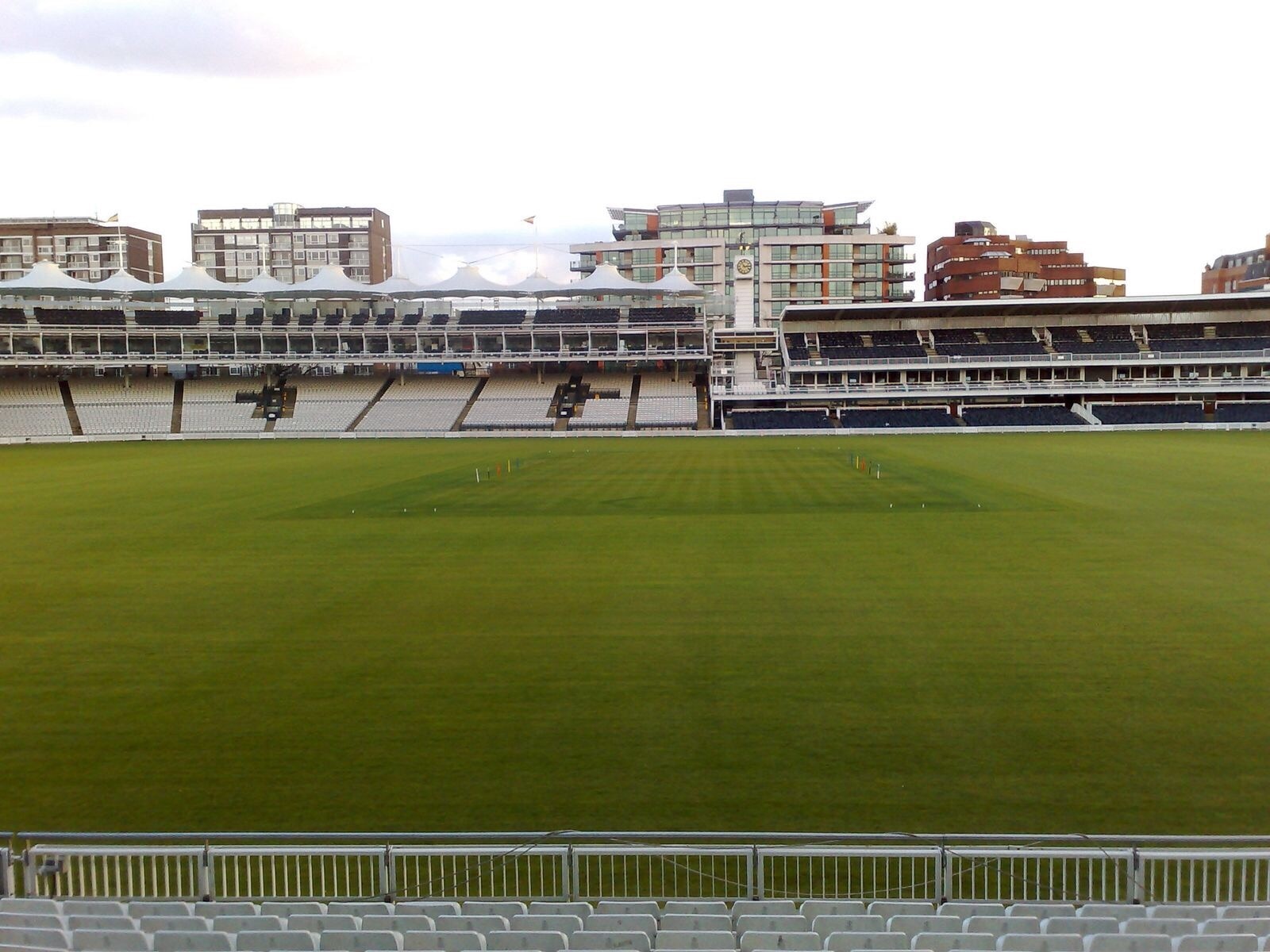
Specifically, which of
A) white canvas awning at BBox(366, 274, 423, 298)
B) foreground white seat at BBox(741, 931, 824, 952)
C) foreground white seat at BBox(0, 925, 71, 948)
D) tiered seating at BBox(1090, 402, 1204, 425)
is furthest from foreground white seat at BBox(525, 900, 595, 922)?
white canvas awning at BBox(366, 274, 423, 298)

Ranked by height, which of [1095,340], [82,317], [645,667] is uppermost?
[82,317]

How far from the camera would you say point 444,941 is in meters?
4.84

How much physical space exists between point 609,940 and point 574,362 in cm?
7067

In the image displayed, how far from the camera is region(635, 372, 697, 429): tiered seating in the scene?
215 feet

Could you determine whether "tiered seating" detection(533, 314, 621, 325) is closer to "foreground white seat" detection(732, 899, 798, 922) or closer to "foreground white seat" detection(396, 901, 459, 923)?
"foreground white seat" detection(396, 901, 459, 923)

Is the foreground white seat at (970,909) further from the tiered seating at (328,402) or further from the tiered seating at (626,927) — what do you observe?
the tiered seating at (328,402)

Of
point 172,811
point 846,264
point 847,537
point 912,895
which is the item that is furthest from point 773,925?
point 846,264

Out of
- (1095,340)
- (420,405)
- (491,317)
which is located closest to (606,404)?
(420,405)

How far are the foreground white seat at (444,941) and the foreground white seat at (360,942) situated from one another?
0.09 meters

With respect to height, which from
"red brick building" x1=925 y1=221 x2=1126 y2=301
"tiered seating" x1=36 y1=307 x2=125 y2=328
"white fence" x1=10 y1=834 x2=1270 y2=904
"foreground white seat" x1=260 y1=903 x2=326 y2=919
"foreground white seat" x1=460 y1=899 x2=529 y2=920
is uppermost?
"red brick building" x1=925 y1=221 x2=1126 y2=301

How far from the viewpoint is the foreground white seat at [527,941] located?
4.77 metres

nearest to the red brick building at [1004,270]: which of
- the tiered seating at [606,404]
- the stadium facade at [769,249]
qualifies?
the stadium facade at [769,249]

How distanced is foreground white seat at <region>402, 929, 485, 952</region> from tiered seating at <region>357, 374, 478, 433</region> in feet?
204

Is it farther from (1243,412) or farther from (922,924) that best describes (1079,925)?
(1243,412)
